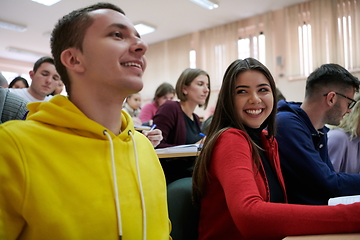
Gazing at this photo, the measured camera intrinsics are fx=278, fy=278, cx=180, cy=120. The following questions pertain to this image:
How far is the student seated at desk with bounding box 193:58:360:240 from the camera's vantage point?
2.36 ft

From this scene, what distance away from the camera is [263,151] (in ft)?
3.98

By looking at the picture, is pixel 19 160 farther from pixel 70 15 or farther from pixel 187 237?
pixel 187 237

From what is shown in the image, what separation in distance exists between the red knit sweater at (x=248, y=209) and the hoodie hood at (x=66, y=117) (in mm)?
406

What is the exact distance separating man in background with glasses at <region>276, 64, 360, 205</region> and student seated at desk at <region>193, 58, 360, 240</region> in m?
0.20

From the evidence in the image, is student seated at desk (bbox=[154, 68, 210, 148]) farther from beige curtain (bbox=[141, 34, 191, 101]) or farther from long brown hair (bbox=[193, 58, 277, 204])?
beige curtain (bbox=[141, 34, 191, 101])

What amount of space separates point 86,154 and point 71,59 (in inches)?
11.5

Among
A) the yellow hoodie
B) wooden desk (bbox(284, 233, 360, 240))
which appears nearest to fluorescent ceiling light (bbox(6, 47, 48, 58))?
the yellow hoodie

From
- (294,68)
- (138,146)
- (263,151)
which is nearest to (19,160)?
(138,146)

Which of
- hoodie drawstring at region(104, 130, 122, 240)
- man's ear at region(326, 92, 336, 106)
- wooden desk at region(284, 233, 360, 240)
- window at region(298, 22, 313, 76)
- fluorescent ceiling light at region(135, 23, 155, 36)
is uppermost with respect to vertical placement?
fluorescent ceiling light at region(135, 23, 155, 36)

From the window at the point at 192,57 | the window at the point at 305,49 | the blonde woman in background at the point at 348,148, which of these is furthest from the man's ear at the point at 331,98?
the window at the point at 192,57

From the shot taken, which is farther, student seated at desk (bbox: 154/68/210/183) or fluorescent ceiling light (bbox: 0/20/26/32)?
fluorescent ceiling light (bbox: 0/20/26/32)

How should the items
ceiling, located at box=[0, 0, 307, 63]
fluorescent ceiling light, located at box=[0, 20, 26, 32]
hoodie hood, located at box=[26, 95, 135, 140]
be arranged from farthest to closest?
fluorescent ceiling light, located at box=[0, 20, 26, 32] → ceiling, located at box=[0, 0, 307, 63] → hoodie hood, located at box=[26, 95, 135, 140]

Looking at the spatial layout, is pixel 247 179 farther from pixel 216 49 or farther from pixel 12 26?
pixel 12 26

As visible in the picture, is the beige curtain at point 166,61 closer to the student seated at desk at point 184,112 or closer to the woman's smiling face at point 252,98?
the student seated at desk at point 184,112
